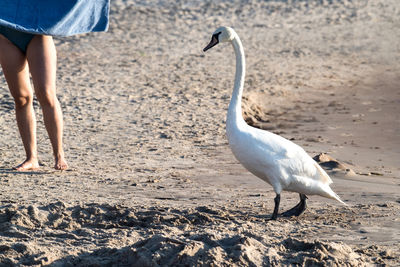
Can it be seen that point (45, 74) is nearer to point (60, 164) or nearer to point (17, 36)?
point (17, 36)

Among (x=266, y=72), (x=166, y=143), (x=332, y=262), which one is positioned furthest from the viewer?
(x=266, y=72)

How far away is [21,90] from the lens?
6.16 m

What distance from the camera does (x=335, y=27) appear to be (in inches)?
589

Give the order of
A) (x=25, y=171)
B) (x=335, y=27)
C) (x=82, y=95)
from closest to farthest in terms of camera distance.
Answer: (x=25, y=171) < (x=82, y=95) < (x=335, y=27)

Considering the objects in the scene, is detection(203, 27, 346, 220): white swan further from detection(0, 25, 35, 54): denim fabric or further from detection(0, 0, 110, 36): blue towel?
detection(0, 25, 35, 54): denim fabric

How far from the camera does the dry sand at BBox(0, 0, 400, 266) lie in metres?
4.69

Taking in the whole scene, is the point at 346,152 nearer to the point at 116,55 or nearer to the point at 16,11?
the point at 16,11

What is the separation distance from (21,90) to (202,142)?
2.32 metres

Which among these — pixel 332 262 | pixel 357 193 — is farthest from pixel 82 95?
pixel 332 262

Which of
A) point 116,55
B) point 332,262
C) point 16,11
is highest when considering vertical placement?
point 16,11

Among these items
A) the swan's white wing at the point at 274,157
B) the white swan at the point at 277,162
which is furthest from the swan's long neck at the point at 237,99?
the swan's white wing at the point at 274,157

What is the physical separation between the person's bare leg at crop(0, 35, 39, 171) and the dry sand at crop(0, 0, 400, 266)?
190mm

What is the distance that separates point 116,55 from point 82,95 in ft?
8.92

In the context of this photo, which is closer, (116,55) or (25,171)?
(25,171)
